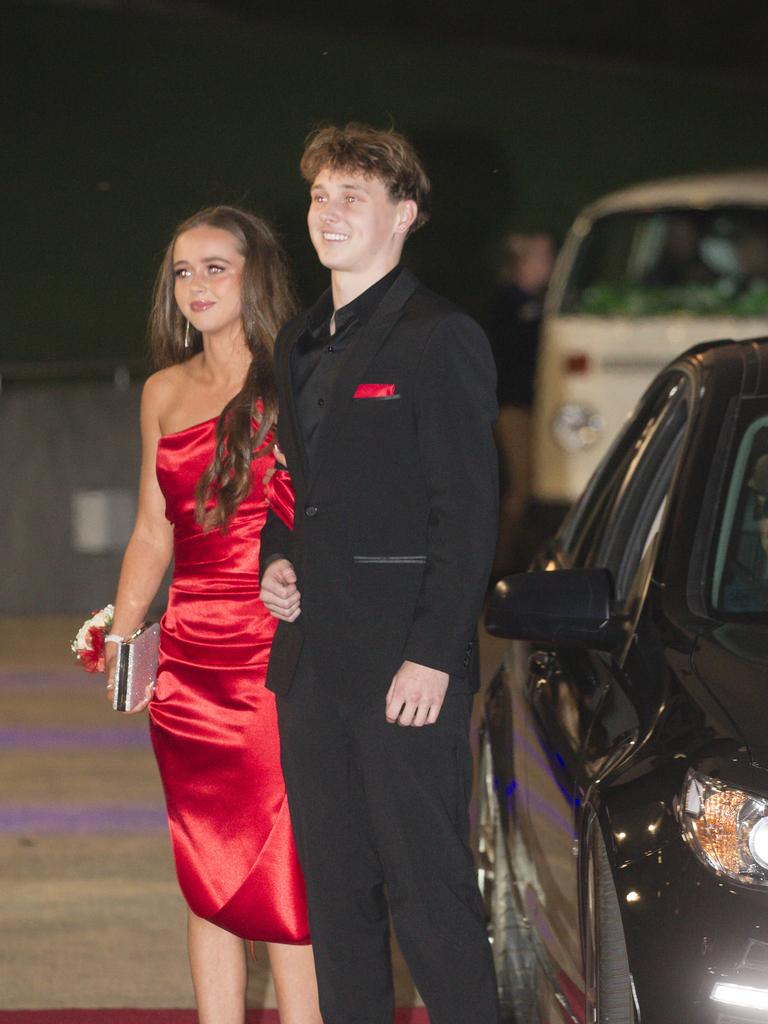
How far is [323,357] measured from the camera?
10.7 feet

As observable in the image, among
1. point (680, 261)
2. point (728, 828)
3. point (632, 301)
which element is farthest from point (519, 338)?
point (728, 828)

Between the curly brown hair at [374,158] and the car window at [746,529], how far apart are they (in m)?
0.80

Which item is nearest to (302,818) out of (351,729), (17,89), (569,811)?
(351,729)

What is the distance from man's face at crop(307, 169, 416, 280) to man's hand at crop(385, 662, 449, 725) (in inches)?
28.4

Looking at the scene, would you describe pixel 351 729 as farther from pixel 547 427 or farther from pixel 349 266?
pixel 547 427

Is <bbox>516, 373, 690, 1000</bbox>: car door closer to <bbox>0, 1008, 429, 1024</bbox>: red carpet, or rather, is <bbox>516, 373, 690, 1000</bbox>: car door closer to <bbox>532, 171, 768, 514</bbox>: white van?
<bbox>0, 1008, 429, 1024</bbox>: red carpet

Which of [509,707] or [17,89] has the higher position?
[17,89]

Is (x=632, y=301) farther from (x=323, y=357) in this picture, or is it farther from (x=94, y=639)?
(x=323, y=357)

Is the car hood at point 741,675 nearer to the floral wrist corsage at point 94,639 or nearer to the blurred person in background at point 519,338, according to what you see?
the floral wrist corsage at point 94,639

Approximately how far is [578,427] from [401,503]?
22.1 ft

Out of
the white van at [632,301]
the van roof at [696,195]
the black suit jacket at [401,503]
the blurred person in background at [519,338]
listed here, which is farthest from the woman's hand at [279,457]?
the blurred person in background at [519,338]

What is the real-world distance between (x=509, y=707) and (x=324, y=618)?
0.88 metres

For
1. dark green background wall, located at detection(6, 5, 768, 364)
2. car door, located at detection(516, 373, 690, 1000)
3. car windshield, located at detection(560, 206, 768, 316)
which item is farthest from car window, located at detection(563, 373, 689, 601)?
dark green background wall, located at detection(6, 5, 768, 364)

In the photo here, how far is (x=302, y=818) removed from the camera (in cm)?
327
